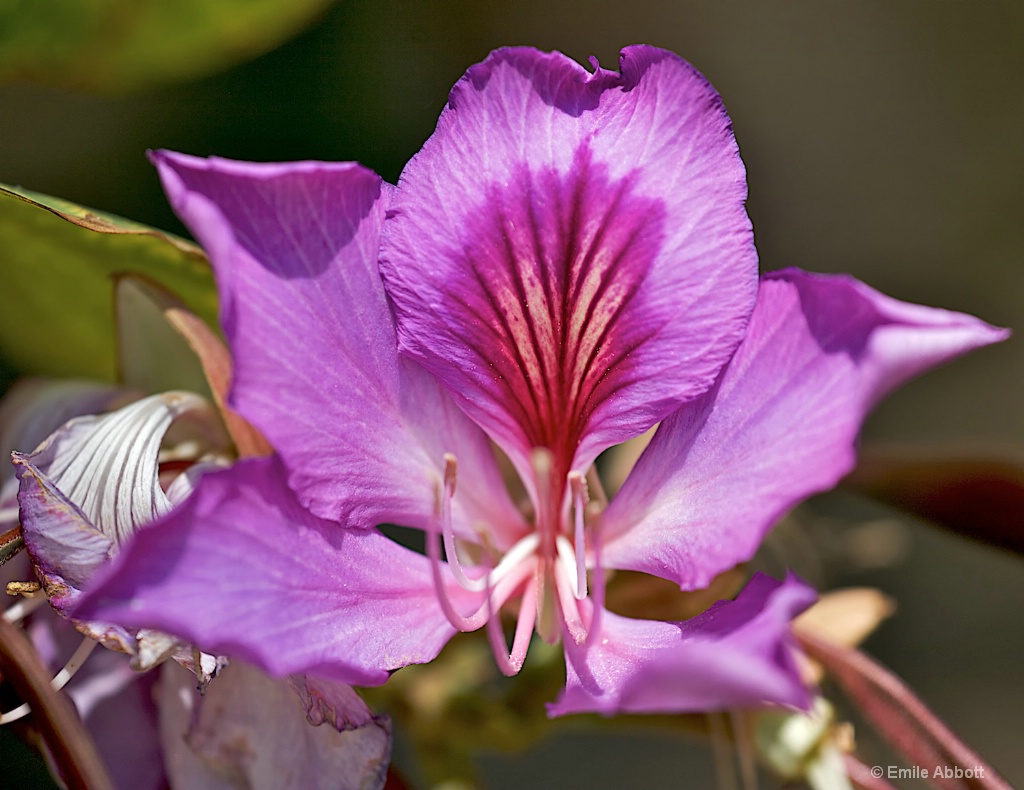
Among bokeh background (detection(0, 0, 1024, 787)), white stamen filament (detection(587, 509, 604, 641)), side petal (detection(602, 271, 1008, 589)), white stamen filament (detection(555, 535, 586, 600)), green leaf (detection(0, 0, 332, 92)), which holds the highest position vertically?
green leaf (detection(0, 0, 332, 92))

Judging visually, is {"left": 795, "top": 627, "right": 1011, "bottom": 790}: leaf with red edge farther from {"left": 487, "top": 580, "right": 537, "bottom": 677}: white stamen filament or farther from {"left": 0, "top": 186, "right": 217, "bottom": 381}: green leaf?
{"left": 0, "top": 186, "right": 217, "bottom": 381}: green leaf

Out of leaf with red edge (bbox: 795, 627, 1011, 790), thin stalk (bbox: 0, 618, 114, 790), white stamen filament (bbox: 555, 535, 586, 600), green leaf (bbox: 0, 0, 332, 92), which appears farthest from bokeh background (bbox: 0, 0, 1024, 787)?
thin stalk (bbox: 0, 618, 114, 790)

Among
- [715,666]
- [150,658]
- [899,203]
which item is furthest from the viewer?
[899,203]

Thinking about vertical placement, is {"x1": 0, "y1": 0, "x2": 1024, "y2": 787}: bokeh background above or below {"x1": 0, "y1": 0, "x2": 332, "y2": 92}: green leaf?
below

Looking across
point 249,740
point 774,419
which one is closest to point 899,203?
point 774,419

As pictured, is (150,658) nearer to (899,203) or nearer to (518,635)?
(518,635)

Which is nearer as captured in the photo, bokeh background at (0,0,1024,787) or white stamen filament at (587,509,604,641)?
white stamen filament at (587,509,604,641)

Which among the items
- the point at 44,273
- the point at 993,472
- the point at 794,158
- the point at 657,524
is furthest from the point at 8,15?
the point at 794,158
